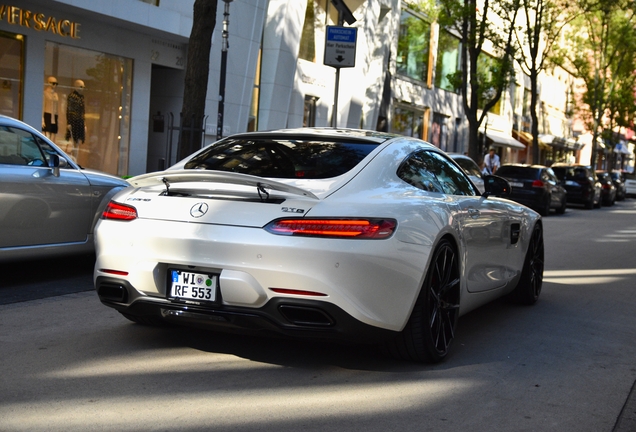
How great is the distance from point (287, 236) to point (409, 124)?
108 ft

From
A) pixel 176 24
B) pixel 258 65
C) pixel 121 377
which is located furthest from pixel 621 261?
pixel 258 65

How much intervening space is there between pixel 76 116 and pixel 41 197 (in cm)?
1171

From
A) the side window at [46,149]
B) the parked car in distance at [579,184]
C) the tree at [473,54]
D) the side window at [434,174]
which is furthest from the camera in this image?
the parked car in distance at [579,184]

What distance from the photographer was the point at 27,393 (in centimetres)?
429

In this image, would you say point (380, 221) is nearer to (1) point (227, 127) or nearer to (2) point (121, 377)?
(2) point (121, 377)

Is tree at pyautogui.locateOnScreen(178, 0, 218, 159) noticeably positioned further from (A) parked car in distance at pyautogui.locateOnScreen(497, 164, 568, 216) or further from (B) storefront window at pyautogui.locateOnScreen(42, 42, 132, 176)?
(A) parked car in distance at pyautogui.locateOnScreen(497, 164, 568, 216)

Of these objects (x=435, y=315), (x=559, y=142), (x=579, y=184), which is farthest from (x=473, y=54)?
(x=559, y=142)

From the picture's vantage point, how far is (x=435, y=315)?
523 centimetres

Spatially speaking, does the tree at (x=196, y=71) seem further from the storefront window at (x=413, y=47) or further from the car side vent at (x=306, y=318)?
the storefront window at (x=413, y=47)

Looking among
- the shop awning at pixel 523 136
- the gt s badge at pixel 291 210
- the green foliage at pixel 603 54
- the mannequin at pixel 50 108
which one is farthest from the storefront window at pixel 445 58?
the gt s badge at pixel 291 210

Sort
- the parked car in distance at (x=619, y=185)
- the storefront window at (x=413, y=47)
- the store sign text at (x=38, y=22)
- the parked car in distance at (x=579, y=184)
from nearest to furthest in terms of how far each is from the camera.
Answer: the store sign text at (x=38, y=22), the parked car in distance at (x=579, y=184), the storefront window at (x=413, y=47), the parked car in distance at (x=619, y=185)

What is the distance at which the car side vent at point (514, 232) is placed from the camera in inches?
275

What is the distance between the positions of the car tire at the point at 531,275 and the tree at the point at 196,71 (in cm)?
617

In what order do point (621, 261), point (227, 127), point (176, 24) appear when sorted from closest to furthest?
point (621, 261), point (176, 24), point (227, 127)
